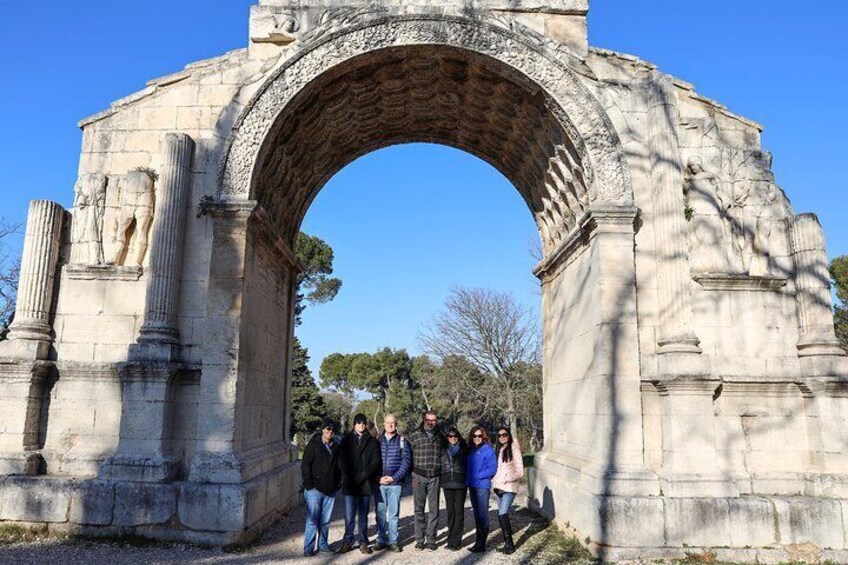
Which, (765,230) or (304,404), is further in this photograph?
(304,404)

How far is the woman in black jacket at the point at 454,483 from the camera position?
7590 millimetres

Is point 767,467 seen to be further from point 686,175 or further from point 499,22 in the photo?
point 499,22

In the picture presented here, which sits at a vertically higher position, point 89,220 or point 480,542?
point 89,220

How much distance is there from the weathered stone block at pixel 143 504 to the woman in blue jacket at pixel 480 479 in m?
3.63

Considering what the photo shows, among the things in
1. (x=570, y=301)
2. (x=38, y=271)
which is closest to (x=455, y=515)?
(x=570, y=301)

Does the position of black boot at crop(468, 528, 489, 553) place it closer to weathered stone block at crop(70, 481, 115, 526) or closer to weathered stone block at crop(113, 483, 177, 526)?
weathered stone block at crop(113, 483, 177, 526)

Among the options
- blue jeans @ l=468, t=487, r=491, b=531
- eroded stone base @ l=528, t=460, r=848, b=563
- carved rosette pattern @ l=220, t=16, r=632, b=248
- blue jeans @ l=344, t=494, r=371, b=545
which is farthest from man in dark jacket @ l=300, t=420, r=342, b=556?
carved rosette pattern @ l=220, t=16, r=632, b=248

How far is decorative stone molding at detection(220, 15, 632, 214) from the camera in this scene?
8.30 metres

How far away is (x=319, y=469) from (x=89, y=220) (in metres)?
4.73

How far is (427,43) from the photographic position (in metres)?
8.56

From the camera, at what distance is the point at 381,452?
7539 millimetres

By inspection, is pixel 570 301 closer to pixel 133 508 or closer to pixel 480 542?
pixel 480 542

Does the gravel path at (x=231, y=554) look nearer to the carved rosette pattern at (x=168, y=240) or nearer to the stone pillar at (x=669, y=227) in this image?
the carved rosette pattern at (x=168, y=240)

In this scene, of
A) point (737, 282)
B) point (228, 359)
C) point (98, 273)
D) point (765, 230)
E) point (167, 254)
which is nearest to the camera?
point (228, 359)
